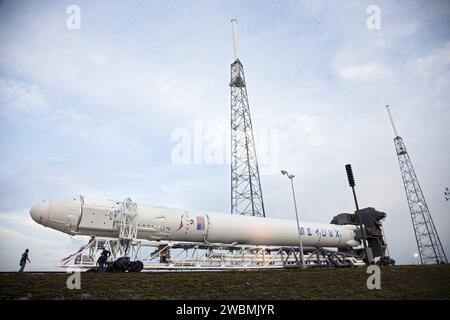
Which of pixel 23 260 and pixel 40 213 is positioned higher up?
pixel 40 213

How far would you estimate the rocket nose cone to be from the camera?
1712 cm

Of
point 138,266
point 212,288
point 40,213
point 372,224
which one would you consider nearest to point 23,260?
point 40,213

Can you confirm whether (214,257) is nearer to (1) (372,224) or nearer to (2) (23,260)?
(2) (23,260)

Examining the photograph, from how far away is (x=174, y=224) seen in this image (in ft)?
67.1

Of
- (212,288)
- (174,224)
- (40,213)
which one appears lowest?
(212,288)

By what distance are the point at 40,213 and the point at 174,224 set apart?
8.20 meters

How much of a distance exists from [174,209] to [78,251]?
6657 millimetres

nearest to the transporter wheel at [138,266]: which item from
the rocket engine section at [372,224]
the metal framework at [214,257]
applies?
the metal framework at [214,257]

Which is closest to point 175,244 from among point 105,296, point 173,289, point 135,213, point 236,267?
point 135,213

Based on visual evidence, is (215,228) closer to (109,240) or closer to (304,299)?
(109,240)

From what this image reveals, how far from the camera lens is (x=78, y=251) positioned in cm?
1734

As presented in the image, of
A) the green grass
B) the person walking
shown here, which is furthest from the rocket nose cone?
the green grass

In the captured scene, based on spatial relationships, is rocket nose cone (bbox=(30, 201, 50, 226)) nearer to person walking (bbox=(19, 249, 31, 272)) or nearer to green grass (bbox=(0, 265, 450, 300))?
person walking (bbox=(19, 249, 31, 272))
